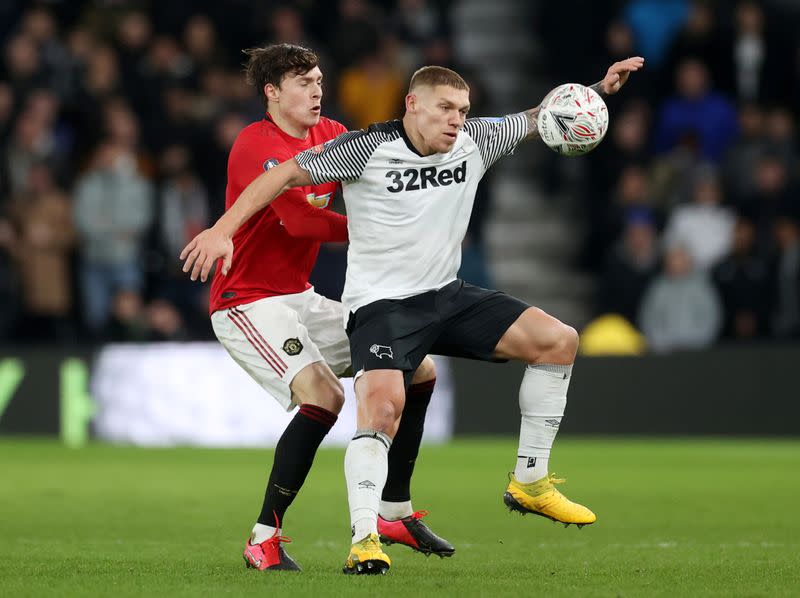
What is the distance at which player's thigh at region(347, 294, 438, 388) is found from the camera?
6.61 m

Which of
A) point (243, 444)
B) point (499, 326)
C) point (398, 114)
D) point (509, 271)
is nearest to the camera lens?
point (499, 326)

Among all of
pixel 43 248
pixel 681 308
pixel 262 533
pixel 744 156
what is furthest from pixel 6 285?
pixel 262 533

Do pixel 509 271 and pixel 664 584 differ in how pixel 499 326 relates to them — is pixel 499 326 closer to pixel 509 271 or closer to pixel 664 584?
pixel 664 584

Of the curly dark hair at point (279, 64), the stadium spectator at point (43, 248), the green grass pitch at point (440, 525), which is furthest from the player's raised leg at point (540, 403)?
the stadium spectator at point (43, 248)

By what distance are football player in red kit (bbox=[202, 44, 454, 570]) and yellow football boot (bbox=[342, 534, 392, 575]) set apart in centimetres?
60

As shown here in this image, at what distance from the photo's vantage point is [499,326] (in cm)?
689

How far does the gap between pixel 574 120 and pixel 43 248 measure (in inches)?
389

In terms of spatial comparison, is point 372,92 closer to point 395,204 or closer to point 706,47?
point 706,47

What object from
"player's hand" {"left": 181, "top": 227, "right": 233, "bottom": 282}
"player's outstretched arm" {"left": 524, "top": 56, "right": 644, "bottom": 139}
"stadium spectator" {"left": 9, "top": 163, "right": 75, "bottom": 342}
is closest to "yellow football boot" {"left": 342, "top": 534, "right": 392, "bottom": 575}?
"player's hand" {"left": 181, "top": 227, "right": 233, "bottom": 282}

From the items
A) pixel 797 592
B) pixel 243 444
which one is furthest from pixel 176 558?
pixel 243 444

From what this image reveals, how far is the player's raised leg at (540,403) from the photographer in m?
6.90

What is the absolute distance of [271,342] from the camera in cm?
707

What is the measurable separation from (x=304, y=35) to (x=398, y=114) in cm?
176

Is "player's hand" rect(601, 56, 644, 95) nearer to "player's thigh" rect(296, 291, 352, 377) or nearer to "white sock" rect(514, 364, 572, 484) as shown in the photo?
"white sock" rect(514, 364, 572, 484)
